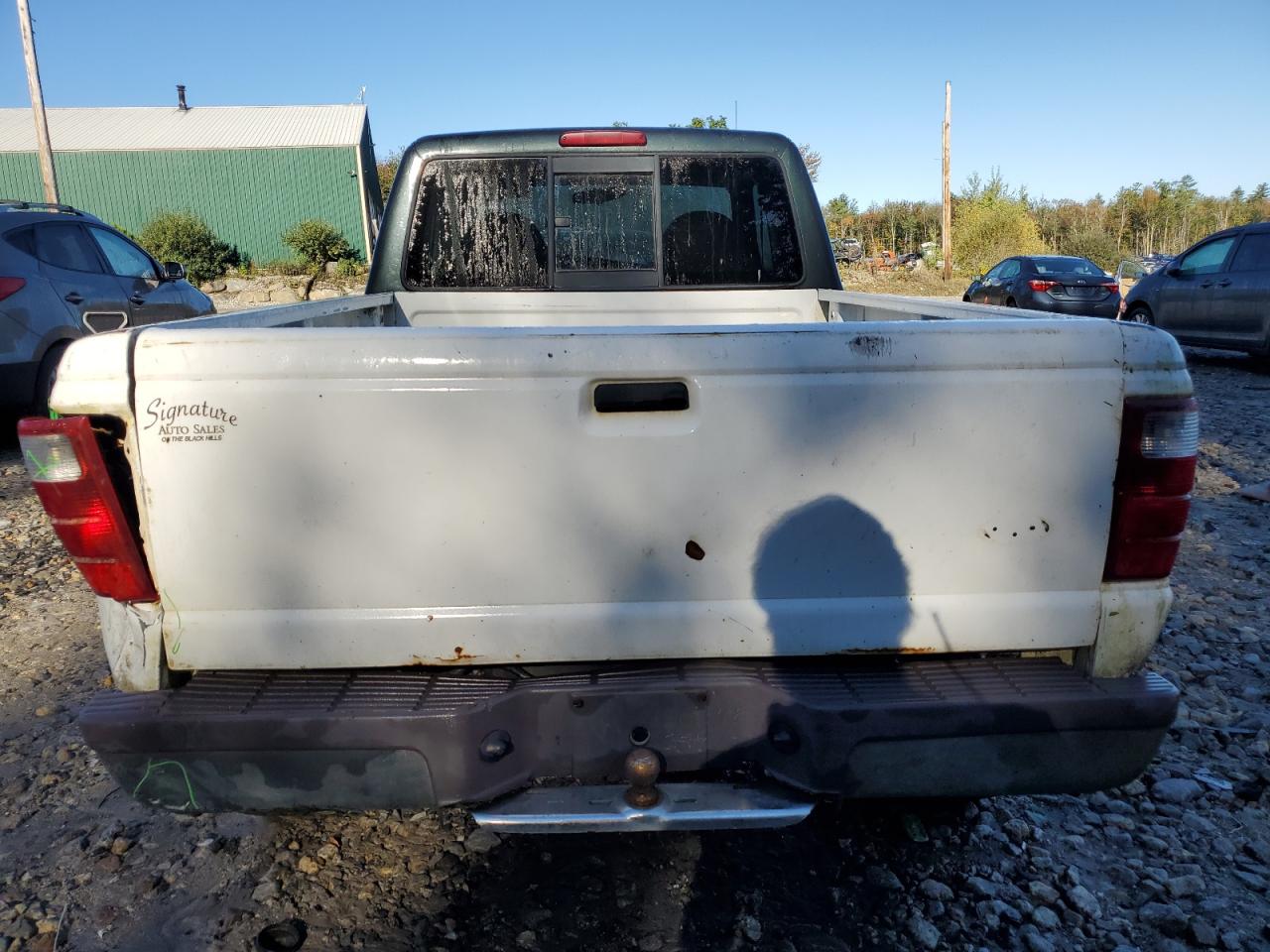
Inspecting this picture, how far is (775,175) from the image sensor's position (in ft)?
12.1

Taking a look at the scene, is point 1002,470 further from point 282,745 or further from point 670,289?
point 670,289

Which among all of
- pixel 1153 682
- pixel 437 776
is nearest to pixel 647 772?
pixel 437 776

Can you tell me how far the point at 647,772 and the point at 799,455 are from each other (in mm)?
717

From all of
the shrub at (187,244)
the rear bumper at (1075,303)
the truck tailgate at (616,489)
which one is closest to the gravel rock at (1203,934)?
the truck tailgate at (616,489)

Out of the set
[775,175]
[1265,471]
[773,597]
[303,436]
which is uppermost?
[775,175]

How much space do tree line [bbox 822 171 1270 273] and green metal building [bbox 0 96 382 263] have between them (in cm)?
1831

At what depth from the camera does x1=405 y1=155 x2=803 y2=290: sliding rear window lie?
367 centimetres

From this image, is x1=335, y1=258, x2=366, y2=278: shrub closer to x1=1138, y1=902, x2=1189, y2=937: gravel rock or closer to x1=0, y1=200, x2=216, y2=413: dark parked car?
x1=0, y1=200, x2=216, y2=413: dark parked car

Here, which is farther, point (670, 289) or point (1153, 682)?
point (670, 289)

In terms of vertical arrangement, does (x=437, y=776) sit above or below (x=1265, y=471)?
above

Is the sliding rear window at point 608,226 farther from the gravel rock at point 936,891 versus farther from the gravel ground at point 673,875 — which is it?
the gravel rock at point 936,891

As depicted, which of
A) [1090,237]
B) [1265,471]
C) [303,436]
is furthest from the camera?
[1090,237]
